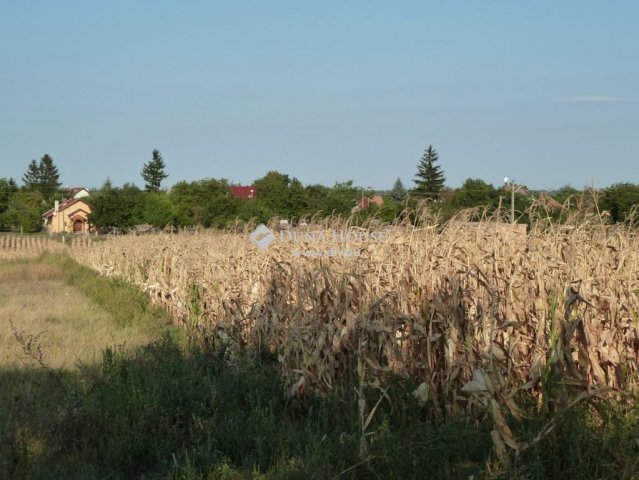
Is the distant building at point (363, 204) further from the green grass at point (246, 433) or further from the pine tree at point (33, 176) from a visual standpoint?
the pine tree at point (33, 176)

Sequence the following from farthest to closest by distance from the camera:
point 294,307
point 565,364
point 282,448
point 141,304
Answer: point 141,304 → point 294,307 → point 282,448 → point 565,364

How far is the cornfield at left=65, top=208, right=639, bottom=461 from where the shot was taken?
18.9ft

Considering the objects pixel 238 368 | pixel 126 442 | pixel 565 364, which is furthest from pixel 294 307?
pixel 565 364

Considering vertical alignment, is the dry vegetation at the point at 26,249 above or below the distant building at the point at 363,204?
below

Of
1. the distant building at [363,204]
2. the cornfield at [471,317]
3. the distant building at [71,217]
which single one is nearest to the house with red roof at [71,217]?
the distant building at [71,217]

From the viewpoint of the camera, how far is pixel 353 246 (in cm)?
988

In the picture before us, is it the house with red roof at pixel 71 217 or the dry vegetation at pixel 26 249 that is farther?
the house with red roof at pixel 71 217

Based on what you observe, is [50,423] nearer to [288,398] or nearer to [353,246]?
[288,398]

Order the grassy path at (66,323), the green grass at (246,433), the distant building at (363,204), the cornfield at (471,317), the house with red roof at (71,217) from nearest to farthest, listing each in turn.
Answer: the green grass at (246,433)
the cornfield at (471,317)
the distant building at (363,204)
the grassy path at (66,323)
the house with red roof at (71,217)

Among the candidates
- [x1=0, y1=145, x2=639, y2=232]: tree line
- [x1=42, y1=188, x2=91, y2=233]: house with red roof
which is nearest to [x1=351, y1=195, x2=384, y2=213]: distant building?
[x1=0, y1=145, x2=639, y2=232]: tree line

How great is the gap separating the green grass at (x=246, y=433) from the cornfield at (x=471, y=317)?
20cm

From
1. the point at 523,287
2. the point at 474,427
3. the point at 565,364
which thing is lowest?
the point at 474,427

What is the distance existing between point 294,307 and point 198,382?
1.52 meters

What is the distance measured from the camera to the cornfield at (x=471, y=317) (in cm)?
577
